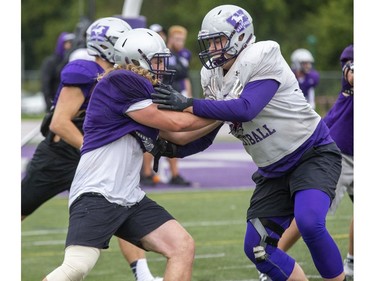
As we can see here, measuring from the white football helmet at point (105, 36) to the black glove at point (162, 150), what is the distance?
107cm

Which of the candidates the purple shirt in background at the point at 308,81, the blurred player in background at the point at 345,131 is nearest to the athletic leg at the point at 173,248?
the blurred player in background at the point at 345,131

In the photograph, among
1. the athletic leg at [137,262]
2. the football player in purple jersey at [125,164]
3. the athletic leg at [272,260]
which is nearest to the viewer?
A: the football player in purple jersey at [125,164]

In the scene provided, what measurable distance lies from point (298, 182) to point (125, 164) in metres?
1.02

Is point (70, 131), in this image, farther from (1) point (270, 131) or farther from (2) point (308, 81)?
(2) point (308, 81)

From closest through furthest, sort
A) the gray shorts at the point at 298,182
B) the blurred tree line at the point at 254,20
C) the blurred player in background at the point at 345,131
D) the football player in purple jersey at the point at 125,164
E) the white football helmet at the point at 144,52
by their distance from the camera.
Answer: the football player in purple jersey at the point at 125,164 → the white football helmet at the point at 144,52 → the gray shorts at the point at 298,182 → the blurred player in background at the point at 345,131 → the blurred tree line at the point at 254,20

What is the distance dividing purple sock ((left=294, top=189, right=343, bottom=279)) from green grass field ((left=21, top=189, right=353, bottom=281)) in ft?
4.47

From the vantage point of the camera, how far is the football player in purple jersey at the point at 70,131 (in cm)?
614

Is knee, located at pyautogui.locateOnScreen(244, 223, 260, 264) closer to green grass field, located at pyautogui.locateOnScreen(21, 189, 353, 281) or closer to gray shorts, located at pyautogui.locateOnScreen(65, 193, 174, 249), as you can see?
gray shorts, located at pyautogui.locateOnScreen(65, 193, 174, 249)

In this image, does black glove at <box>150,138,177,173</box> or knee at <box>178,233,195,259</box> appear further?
black glove at <box>150,138,177,173</box>

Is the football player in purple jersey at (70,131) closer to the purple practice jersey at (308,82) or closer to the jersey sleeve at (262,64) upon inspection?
the jersey sleeve at (262,64)

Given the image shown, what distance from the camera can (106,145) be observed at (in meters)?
4.90

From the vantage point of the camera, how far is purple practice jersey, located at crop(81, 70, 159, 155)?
4.81m

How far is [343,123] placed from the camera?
662cm

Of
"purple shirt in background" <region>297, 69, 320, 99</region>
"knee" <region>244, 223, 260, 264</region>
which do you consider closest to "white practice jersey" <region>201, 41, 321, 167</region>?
"knee" <region>244, 223, 260, 264</region>
